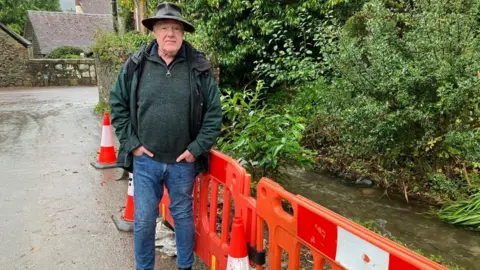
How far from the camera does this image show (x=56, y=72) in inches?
930

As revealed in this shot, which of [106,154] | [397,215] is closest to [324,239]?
[397,215]

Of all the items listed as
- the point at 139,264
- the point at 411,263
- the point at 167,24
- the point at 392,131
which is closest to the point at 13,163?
the point at 139,264

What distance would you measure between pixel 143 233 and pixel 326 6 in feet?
19.7

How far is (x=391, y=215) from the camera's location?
527cm

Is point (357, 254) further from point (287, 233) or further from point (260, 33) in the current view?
point (260, 33)

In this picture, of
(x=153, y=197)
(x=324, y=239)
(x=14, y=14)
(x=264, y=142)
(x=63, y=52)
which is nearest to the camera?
(x=324, y=239)

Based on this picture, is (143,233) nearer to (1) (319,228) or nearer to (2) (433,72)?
(1) (319,228)

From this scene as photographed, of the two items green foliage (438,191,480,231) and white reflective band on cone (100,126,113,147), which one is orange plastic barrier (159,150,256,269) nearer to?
white reflective band on cone (100,126,113,147)

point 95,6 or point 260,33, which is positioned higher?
point 95,6

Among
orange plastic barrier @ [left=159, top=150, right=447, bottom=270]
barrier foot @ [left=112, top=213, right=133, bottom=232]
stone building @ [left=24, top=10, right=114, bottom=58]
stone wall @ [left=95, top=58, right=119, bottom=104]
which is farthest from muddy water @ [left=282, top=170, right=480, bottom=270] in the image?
stone building @ [left=24, top=10, right=114, bottom=58]

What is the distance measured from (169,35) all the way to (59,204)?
9.84 ft

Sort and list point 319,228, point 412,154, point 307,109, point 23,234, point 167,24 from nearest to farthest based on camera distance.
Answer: point 319,228 < point 167,24 < point 23,234 < point 412,154 < point 307,109

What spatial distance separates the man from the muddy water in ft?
8.19

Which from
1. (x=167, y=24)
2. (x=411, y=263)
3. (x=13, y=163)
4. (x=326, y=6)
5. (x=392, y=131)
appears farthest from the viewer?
(x=326, y=6)
